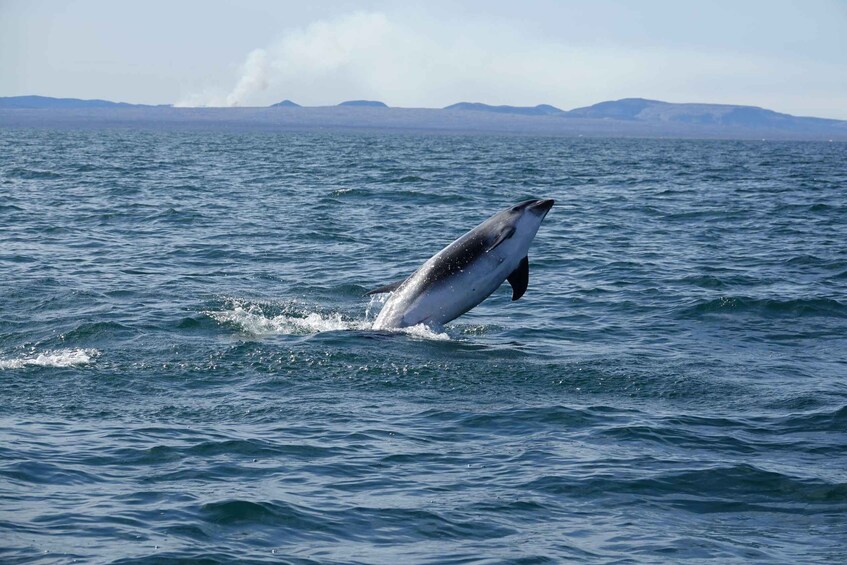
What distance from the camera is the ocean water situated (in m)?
9.73

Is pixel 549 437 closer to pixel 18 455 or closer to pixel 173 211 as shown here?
pixel 18 455

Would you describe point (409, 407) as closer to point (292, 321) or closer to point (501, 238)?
point (501, 238)

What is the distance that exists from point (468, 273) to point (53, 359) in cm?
617

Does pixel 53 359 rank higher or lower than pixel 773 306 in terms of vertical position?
lower

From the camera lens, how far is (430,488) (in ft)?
35.5

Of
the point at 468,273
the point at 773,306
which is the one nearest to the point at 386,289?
the point at 468,273

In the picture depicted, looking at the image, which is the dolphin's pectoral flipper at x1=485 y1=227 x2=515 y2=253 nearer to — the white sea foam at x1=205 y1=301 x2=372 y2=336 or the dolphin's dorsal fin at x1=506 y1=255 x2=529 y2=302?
the dolphin's dorsal fin at x1=506 y1=255 x2=529 y2=302

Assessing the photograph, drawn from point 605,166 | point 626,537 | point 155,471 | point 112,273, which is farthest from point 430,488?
point 605,166

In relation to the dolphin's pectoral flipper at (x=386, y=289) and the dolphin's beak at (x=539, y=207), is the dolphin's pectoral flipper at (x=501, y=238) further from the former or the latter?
the dolphin's pectoral flipper at (x=386, y=289)

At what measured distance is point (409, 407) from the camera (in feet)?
45.0

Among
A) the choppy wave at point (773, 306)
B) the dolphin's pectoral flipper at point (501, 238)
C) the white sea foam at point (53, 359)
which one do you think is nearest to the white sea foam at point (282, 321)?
the dolphin's pectoral flipper at point (501, 238)

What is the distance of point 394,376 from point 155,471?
4.65 m

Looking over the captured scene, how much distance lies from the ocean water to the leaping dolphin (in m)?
0.51

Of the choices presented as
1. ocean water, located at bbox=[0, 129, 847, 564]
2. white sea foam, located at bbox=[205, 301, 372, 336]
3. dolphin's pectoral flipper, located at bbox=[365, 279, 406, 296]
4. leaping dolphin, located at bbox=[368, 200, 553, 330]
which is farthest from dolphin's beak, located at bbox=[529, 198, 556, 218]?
white sea foam, located at bbox=[205, 301, 372, 336]
